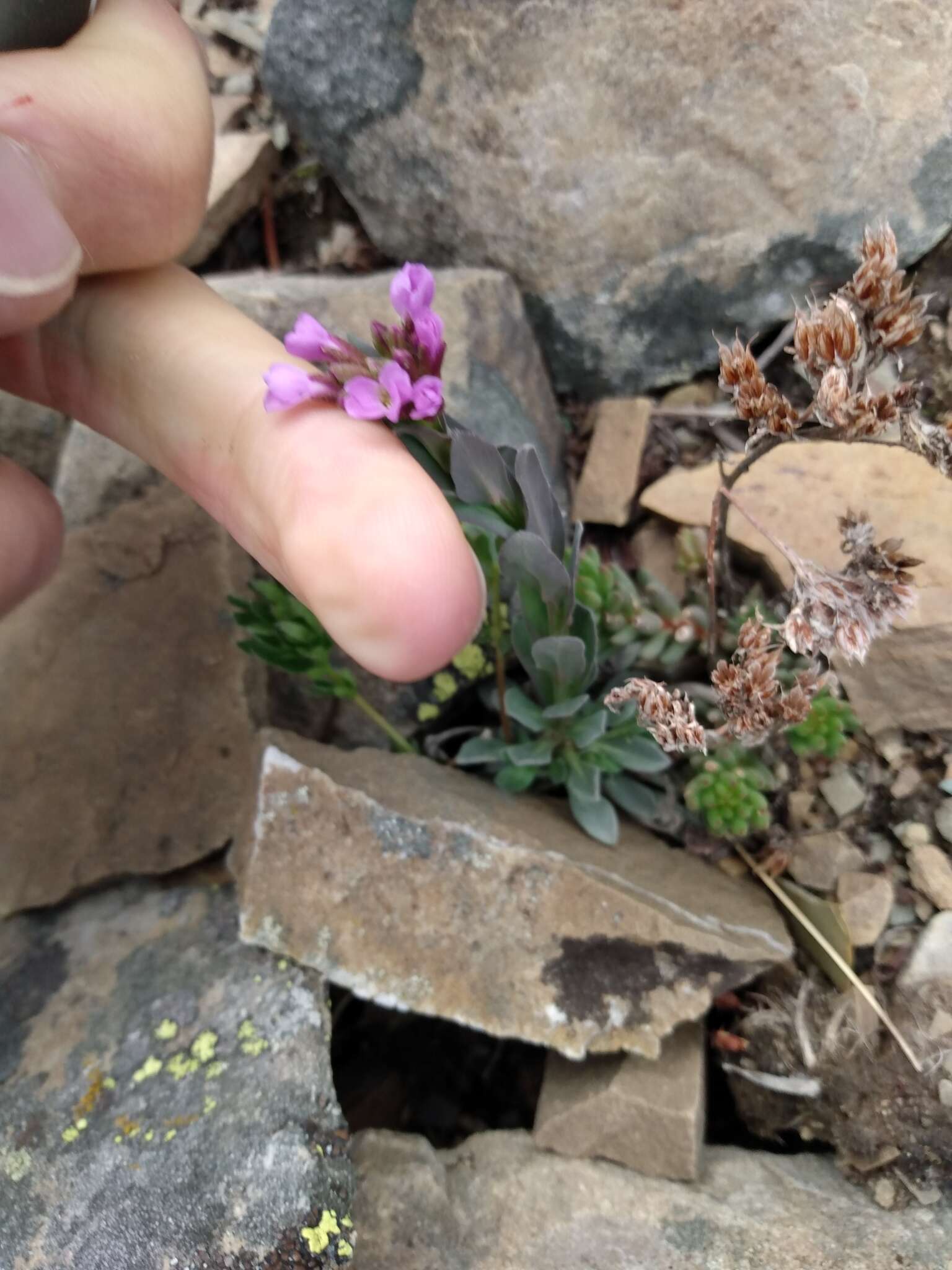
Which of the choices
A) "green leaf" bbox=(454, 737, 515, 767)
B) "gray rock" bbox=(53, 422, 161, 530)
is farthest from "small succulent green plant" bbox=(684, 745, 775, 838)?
"gray rock" bbox=(53, 422, 161, 530)

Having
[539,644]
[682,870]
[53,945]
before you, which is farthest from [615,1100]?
[53,945]

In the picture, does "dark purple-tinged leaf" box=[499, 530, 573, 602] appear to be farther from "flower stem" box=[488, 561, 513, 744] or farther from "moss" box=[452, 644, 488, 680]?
"moss" box=[452, 644, 488, 680]

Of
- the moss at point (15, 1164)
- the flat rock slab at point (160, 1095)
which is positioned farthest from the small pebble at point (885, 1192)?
the moss at point (15, 1164)

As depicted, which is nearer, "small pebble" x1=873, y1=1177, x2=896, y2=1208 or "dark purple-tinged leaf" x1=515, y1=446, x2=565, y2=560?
"dark purple-tinged leaf" x1=515, y1=446, x2=565, y2=560

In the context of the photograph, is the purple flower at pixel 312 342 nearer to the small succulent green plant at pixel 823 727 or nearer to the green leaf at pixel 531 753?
the green leaf at pixel 531 753

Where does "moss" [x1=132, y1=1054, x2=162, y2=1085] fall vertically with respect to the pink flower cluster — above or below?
below

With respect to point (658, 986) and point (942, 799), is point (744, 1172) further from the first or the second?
point (942, 799)
